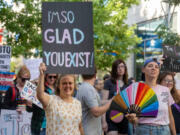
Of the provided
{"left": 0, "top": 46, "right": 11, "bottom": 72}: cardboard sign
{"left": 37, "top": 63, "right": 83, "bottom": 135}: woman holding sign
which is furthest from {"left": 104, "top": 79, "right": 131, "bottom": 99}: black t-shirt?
{"left": 0, "top": 46, "right": 11, "bottom": 72}: cardboard sign

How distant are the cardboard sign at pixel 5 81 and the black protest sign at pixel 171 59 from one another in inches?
118

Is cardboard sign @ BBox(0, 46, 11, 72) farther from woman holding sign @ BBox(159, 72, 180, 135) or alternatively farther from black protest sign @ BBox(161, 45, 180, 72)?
woman holding sign @ BBox(159, 72, 180, 135)

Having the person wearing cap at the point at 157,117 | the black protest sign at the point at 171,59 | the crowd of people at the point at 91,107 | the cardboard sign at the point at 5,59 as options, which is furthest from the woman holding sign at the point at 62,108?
the cardboard sign at the point at 5,59

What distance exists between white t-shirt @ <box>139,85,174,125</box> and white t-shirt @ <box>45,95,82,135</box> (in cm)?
80

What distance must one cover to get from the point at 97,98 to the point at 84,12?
1.19 m

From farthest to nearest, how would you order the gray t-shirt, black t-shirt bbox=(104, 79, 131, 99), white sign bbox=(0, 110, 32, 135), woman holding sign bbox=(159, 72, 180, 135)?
white sign bbox=(0, 110, 32, 135), black t-shirt bbox=(104, 79, 131, 99), woman holding sign bbox=(159, 72, 180, 135), the gray t-shirt

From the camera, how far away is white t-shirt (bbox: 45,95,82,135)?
348 centimetres

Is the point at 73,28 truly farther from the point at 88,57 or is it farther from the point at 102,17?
the point at 102,17

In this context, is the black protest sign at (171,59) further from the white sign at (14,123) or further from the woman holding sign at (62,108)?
the white sign at (14,123)

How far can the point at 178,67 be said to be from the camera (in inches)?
220

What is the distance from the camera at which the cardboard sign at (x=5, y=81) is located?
629cm

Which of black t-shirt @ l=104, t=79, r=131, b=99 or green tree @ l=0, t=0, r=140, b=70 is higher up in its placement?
green tree @ l=0, t=0, r=140, b=70

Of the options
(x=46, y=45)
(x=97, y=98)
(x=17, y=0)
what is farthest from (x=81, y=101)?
(x=17, y=0)

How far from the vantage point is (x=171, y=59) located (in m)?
5.56
